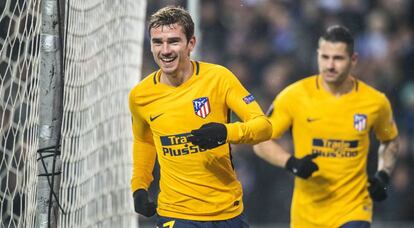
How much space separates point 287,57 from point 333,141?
4983 mm

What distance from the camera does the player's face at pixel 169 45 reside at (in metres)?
5.66

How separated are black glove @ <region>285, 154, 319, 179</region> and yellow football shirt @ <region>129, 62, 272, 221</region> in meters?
1.22

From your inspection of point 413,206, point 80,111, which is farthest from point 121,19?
point 413,206

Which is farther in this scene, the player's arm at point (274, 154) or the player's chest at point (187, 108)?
the player's arm at point (274, 154)

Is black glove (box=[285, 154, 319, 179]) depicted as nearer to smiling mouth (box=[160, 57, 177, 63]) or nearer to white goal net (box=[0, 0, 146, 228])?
white goal net (box=[0, 0, 146, 228])

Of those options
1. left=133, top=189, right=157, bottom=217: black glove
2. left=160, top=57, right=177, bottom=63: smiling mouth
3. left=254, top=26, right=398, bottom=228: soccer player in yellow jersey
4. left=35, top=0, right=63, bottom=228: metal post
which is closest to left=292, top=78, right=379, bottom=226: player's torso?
left=254, top=26, right=398, bottom=228: soccer player in yellow jersey

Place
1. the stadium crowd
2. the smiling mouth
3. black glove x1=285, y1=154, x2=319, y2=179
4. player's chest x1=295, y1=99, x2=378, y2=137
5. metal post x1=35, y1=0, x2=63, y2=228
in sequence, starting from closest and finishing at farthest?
metal post x1=35, y1=0, x2=63, y2=228 → the smiling mouth → black glove x1=285, y1=154, x2=319, y2=179 → player's chest x1=295, y1=99, x2=378, y2=137 → the stadium crowd

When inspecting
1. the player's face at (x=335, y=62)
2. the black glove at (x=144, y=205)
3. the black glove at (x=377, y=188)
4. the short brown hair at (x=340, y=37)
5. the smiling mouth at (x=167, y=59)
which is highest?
the smiling mouth at (x=167, y=59)

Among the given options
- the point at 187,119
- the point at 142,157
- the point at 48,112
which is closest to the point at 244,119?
the point at 187,119

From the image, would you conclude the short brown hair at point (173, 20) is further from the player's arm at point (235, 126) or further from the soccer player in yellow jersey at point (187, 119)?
the player's arm at point (235, 126)

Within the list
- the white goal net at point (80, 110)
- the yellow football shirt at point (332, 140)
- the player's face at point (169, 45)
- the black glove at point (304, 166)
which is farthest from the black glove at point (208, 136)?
the yellow football shirt at point (332, 140)

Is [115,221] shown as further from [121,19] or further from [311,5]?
[311,5]

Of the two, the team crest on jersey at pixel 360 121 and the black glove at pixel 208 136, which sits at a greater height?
the black glove at pixel 208 136

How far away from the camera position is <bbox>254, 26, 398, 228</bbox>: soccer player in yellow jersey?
7.25m
